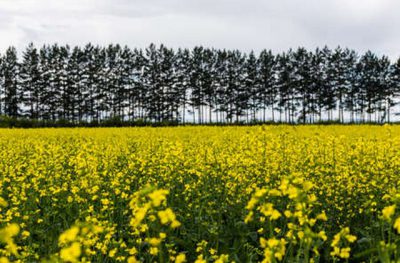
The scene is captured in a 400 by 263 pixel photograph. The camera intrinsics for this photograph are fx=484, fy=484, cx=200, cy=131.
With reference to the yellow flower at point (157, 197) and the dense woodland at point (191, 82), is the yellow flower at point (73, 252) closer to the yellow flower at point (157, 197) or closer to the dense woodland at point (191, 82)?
the yellow flower at point (157, 197)

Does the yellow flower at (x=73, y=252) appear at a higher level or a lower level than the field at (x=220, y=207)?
higher

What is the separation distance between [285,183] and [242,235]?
9.88ft

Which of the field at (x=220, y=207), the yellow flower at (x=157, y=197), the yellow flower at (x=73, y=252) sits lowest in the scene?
the field at (x=220, y=207)

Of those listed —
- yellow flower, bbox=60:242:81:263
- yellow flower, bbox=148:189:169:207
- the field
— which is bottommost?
the field

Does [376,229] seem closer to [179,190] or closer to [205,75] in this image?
[179,190]

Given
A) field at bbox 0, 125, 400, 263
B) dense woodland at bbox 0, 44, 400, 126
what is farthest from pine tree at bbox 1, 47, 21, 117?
field at bbox 0, 125, 400, 263

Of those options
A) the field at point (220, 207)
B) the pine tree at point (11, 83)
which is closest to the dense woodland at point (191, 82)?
the pine tree at point (11, 83)

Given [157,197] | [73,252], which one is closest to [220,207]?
[157,197]

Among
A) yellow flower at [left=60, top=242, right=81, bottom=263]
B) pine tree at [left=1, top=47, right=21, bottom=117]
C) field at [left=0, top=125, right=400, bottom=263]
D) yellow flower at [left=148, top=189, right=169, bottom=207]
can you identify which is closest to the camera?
yellow flower at [left=60, top=242, right=81, bottom=263]

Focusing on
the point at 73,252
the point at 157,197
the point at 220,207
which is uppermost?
the point at 157,197

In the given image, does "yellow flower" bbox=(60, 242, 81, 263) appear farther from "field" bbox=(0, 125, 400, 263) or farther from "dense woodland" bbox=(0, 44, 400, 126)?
"dense woodland" bbox=(0, 44, 400, 126)

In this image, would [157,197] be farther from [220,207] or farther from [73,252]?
[220,207]

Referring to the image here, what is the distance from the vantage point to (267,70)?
270 feet

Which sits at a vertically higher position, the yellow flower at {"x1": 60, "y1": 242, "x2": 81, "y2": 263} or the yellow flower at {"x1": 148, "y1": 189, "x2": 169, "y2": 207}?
the yellow flower at {"x1": 148, "y1": 189, "x2": 169, "y2": 207}
